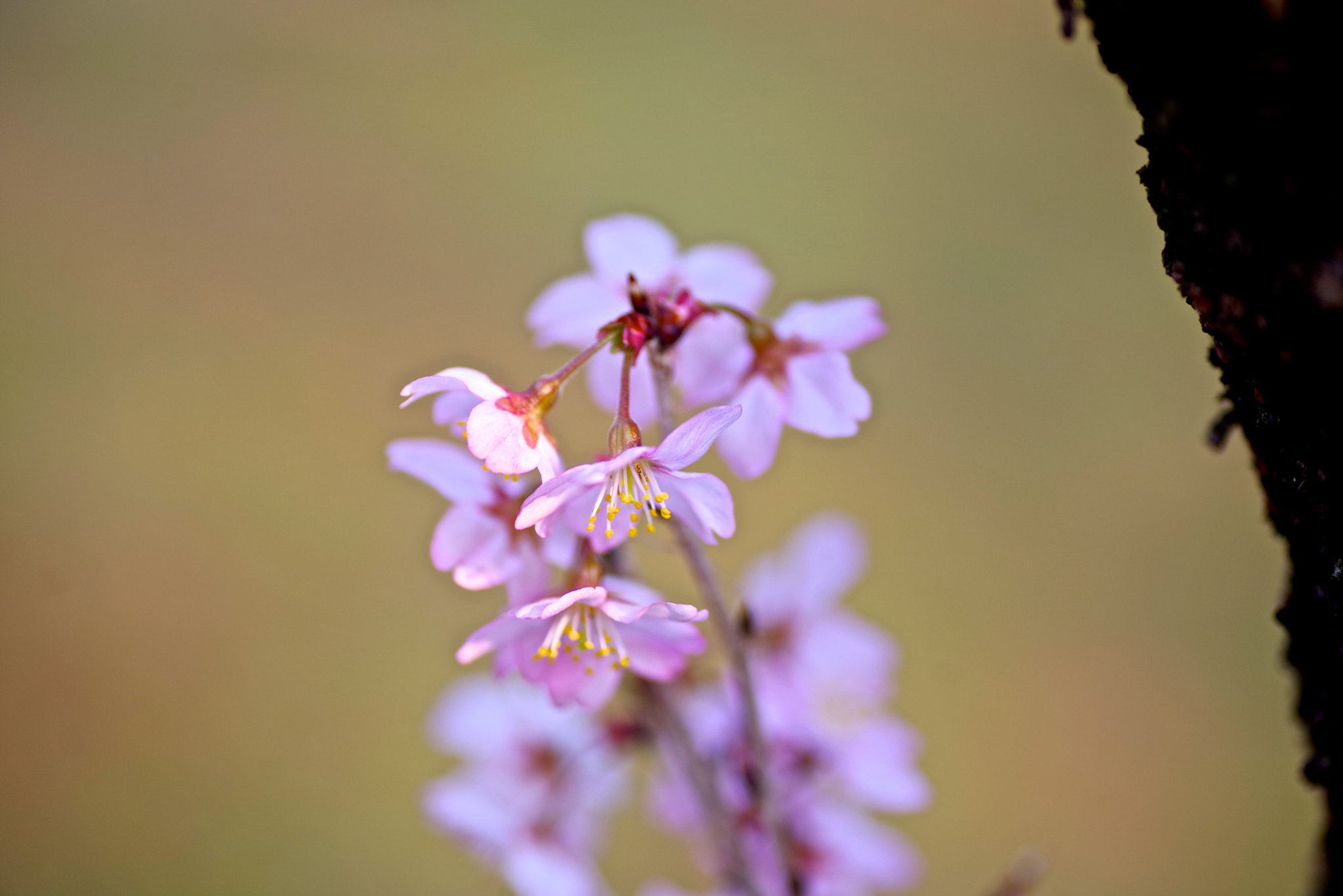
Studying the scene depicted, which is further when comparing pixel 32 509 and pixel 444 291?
pixel 444 291

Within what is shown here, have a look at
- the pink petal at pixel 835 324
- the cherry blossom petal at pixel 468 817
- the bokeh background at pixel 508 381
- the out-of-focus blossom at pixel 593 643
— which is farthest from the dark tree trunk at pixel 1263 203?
the bokeh background at pixel 508 381

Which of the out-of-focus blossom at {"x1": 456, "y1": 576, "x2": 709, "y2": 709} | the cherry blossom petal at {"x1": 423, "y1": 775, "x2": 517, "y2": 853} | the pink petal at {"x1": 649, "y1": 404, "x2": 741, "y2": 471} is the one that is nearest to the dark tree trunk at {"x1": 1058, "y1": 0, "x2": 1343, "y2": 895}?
the pink petal at {"x1": 649, "y1": 404, "x2": 741, "y2": 471}

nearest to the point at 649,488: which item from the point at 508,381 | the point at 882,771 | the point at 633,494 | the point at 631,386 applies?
the point at 633,494

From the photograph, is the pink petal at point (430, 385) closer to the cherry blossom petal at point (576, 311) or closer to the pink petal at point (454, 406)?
the pink petal at point (454, 406)

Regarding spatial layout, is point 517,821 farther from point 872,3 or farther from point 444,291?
point 872,3

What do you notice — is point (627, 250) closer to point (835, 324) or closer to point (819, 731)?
point (835, 324)

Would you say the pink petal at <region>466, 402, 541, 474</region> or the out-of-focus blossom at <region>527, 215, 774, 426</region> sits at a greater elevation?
the out-of-focus blossom at <region>527, 215, 774, 426</region>

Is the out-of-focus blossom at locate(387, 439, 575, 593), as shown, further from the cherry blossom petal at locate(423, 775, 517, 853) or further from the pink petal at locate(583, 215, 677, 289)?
the cherry blossom petal at locate(423, 775, 517, 853)

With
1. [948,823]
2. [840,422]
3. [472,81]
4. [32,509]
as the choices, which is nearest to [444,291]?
[472,81]
